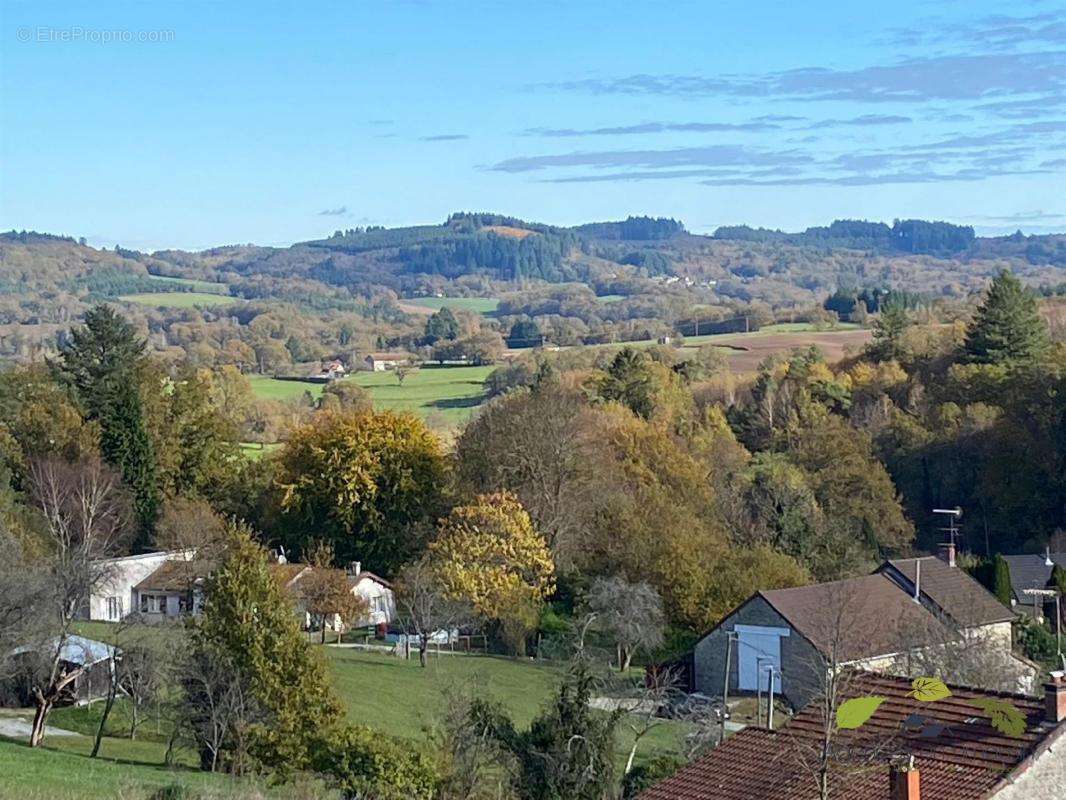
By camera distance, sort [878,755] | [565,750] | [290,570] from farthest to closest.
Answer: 1. [290,570]
2. [565,750]
3. [878,755]

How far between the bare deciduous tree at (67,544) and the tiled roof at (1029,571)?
24.6 meters

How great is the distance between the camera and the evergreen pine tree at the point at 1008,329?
6084cm

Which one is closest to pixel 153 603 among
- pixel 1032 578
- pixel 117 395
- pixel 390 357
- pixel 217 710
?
pixel 117 395

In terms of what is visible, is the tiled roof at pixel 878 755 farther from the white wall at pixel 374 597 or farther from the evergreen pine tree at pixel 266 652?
the white wall at pixel 374 597

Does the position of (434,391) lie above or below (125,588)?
above

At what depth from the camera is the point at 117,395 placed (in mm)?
49250

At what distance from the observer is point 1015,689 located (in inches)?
1046

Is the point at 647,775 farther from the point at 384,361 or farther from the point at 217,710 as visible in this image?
the point at 384,361

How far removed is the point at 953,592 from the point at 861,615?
4614mm

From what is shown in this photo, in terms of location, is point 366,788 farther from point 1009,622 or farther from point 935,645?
point 1009,622

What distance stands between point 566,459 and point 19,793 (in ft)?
93.4

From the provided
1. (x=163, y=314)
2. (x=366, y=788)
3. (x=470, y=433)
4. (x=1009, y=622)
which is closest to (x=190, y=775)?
(x=366, y=788)

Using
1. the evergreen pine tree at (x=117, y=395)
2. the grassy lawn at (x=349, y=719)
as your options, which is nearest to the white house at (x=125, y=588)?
the evergreen pine tree at (x=117, y=395)

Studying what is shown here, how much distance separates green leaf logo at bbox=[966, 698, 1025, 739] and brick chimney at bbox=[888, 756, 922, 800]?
5.27 feet
